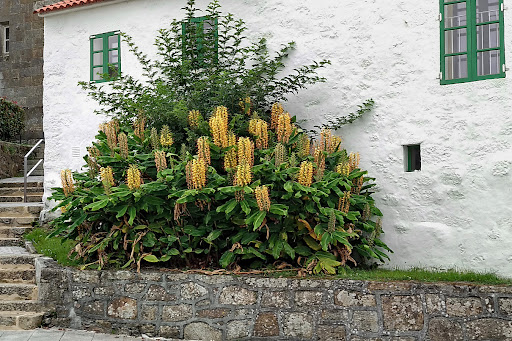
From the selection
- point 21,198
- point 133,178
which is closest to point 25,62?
point 21,198

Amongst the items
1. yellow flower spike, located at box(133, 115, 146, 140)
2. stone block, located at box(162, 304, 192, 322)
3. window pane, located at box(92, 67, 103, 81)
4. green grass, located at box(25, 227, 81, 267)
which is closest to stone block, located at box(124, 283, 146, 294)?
stone block, located at box(162, 304, 192, 322)

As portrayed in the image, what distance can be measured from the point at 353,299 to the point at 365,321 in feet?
0.82

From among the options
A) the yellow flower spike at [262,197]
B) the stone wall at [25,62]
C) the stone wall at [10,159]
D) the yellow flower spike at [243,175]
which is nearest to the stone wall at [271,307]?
the yellow flower spike at [262,197]

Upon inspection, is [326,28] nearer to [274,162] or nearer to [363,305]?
[274,162]

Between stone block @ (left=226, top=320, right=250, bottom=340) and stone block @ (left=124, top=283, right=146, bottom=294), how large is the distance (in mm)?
1084

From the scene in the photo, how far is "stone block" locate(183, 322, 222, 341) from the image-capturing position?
638 cm

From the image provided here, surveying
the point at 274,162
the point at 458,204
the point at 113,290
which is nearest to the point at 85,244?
the point at 113,290

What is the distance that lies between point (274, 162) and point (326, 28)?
2390mm

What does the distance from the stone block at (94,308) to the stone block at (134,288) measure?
355mm

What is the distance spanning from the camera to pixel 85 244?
7094 mm

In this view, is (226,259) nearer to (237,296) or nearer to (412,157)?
(237,296)

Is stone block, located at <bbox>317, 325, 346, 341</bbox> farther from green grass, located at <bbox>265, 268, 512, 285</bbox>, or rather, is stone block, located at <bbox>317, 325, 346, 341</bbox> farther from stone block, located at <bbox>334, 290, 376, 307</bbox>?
green grass, located at <bbox>265, 268, 512, 285</bbox>

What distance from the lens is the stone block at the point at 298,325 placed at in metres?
6.19

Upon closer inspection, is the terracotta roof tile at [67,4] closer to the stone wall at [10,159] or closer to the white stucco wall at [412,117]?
the white stucco wall at [412,117]
